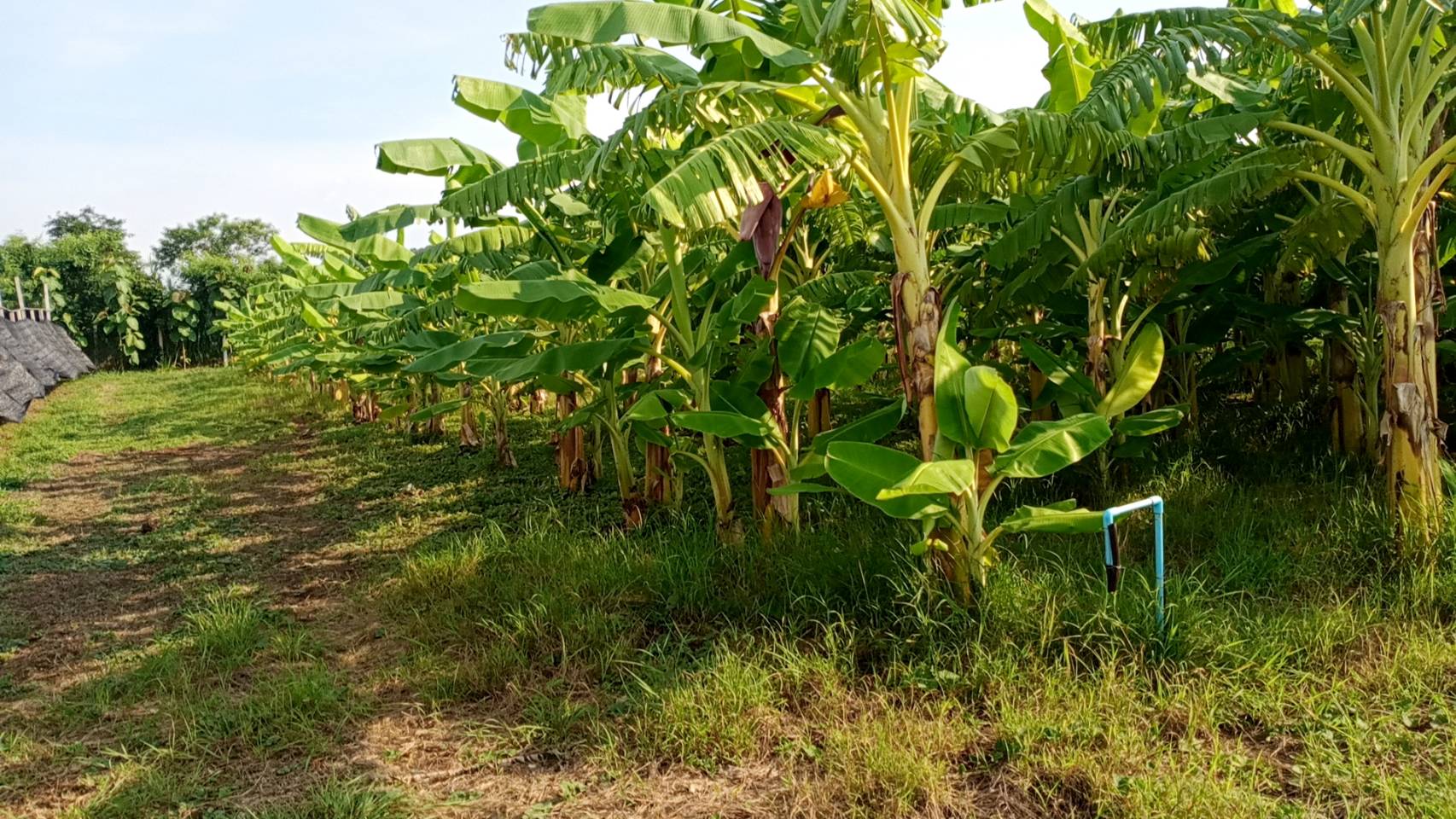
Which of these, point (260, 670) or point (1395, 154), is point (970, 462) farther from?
point (260, 670)

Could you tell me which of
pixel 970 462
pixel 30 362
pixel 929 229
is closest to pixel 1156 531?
pixel 970 462

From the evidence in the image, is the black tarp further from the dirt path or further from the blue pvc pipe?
the blue pvc pipe

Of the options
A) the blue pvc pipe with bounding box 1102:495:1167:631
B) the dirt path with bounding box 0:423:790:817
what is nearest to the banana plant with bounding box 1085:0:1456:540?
the blue pvc pipe with bounding box 1102:495:1167:631

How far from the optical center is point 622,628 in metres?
3.72

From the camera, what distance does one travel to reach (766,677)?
305 centimetres

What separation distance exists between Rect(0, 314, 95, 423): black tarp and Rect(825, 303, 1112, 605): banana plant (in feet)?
41.1

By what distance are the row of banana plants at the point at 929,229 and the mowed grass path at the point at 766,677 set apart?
363 mm

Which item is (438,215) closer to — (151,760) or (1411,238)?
(151,760)

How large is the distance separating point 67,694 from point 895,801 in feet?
10.8

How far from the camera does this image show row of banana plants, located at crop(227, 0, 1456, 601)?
3.08m

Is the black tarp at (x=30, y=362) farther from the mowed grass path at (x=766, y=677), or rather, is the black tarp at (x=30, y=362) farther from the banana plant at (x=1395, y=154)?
the banana plant at (x=1395, y=154)

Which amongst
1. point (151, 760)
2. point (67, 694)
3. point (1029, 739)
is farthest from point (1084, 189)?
point (67, 694)

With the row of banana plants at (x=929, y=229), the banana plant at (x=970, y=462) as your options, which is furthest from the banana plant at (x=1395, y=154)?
the banana plant at (x=970, y=462)

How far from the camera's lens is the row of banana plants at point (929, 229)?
308 centimetres
